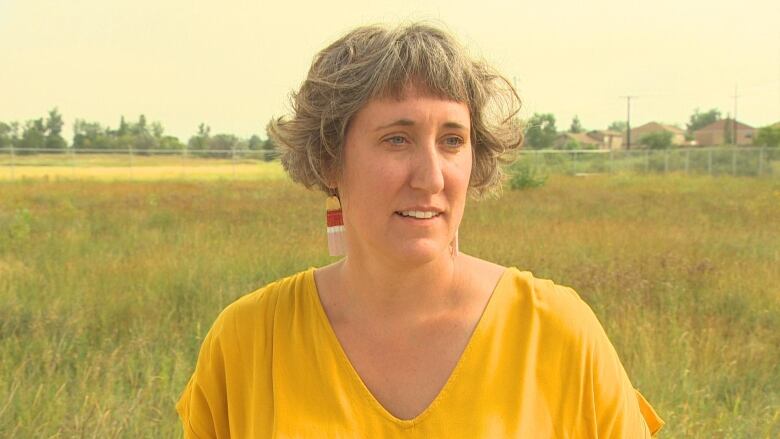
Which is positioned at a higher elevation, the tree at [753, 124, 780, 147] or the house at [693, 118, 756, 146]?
the house at [693, 118, 756, 146]

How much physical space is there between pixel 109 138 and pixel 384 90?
63.4m

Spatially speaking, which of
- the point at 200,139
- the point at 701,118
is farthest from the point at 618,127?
the point at 200,139

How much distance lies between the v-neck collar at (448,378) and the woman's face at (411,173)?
18 cm

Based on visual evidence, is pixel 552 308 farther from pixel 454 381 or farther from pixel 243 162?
pixel 243 162

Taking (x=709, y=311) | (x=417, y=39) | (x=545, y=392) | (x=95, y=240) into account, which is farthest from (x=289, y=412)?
(x=95, y=240)

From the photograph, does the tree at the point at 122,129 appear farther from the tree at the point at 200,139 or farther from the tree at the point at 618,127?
the tree at the point at 618,127

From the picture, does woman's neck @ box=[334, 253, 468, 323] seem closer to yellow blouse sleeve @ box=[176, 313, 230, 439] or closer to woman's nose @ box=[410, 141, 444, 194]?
woman's nose @ box=[410, 141, 444, 194]

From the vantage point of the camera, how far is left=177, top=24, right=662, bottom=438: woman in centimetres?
166

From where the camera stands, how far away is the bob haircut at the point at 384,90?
1693 millimetres

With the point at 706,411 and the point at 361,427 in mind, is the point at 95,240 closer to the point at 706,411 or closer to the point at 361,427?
the point at 706,411

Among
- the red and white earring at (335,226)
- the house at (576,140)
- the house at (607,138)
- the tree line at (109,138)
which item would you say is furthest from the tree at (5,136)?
the house at (607,138)

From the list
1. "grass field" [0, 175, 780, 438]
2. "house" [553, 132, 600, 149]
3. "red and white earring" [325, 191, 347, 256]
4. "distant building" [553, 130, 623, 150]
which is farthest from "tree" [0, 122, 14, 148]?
"distant building" [553, 130, 623, 150]

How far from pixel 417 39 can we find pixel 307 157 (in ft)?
1.44

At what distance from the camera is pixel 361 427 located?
1.69 metres
